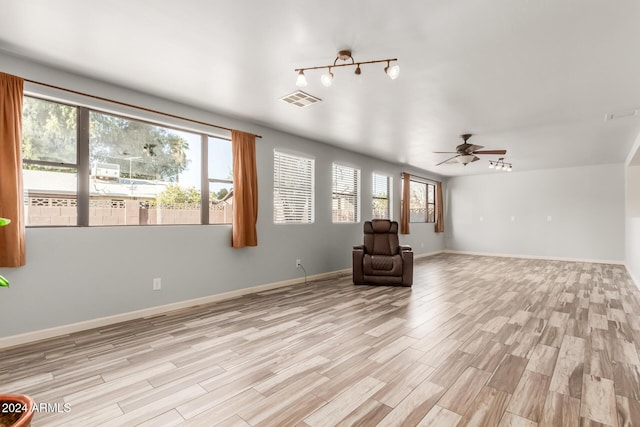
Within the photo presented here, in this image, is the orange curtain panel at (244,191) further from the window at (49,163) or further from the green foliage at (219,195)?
the window at (49,163)

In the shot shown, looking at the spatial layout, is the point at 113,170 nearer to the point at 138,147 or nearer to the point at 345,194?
the point at 138,147

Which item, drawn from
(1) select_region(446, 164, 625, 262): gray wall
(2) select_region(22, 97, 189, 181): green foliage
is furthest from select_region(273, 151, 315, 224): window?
(1) select_region(446, 164, 625, 262): gray wall

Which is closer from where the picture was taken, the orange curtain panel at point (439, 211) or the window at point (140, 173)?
the window at point (140, 173)

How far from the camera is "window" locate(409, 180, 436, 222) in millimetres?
9018

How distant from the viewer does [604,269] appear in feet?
22.5

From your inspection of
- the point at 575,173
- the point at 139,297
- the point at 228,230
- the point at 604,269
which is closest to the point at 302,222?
the point at 228,230

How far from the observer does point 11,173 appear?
8.71 ft

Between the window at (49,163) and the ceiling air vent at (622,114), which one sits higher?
the ceiling air vent at (622,114)

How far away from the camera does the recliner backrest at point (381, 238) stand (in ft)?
18.1

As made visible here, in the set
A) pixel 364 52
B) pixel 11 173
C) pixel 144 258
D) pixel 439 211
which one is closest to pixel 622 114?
pixel 364 52

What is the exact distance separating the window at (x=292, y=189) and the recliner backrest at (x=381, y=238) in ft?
3.62

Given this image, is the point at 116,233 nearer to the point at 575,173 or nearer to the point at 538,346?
the point at 538,346

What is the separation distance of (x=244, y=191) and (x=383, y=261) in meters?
2.56

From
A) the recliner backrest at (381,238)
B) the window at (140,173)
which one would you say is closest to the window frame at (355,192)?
the recliner backrest at (381,238)
